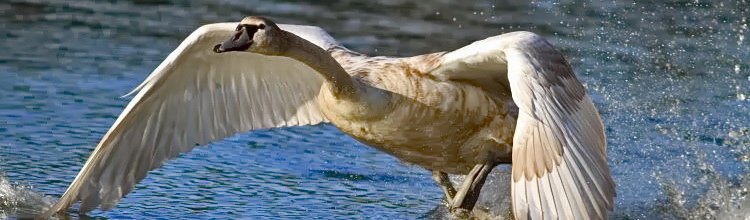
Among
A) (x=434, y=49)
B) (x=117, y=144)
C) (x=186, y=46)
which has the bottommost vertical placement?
(x=434, y=49)

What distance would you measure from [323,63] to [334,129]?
117 inches

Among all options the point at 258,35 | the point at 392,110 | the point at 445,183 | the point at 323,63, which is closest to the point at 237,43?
the point at 258,35

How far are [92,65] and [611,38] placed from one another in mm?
4864

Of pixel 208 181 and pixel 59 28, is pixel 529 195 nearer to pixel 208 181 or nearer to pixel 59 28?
pixel 208 181

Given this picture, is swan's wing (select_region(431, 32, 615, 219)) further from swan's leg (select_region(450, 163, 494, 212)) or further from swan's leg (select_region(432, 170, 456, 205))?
swan's leg (select_region(432, 170, 456, 205))

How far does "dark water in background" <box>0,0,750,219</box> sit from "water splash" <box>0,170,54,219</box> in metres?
0.01

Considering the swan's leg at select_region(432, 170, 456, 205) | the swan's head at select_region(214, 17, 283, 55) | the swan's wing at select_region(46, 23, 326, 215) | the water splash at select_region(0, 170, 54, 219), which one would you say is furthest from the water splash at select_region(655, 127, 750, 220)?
the water splash at select_region(0, 170, 54, 219)

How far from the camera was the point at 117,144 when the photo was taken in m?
7.57

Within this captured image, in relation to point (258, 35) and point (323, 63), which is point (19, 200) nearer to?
point (258, 35)

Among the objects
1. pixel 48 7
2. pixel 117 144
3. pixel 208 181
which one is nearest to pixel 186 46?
pixel 117 144

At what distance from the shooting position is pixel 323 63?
A: 7.11m

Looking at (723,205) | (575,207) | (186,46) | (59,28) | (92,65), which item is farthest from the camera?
(59,28)

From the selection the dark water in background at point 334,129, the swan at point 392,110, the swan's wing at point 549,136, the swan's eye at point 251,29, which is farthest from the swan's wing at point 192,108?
the swan's wing at point 549,136

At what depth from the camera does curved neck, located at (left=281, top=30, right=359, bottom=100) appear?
279 inches
